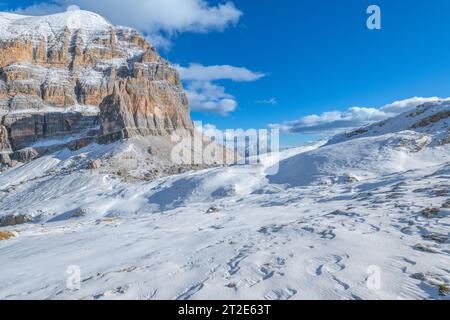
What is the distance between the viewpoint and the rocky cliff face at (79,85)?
Answer: 340 feet

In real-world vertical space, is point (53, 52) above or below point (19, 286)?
above

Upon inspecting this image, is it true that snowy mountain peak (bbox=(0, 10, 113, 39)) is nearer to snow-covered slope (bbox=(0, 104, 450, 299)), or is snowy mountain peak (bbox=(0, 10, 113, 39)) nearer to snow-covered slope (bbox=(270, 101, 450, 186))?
snow-covered slope (bbox=(270, 101, 450, 186))

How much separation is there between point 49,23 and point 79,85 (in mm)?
54905

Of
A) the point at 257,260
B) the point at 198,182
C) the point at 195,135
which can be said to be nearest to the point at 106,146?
the point at 195,135

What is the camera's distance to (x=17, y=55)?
484ft

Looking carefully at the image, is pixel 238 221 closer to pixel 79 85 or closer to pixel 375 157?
pixel 375 157

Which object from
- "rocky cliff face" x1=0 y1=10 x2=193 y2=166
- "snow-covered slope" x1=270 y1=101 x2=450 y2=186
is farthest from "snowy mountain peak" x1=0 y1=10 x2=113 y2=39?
"snow-covered slope" x1=270 y1=101 x2=450 y2=186

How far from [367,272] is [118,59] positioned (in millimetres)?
169837

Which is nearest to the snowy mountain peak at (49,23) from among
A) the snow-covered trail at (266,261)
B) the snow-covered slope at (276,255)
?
the snow-covered slope at (276,255)

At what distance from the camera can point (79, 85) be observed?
143375mm

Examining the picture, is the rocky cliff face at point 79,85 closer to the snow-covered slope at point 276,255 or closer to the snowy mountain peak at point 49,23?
the snowy mountain peak at point 49,23
